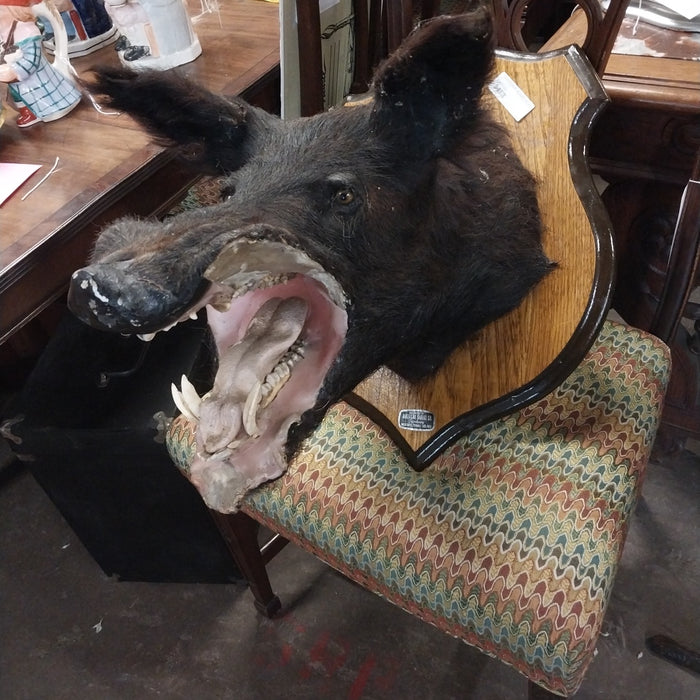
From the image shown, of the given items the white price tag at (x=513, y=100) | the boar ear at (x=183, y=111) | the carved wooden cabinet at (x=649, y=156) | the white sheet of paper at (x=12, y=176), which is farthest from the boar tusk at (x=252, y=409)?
the carved wooden cabinet at (x=649, y=156)

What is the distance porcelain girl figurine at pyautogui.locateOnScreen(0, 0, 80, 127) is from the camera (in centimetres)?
113

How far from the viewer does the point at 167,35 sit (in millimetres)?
1270

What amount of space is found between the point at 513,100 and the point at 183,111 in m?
0.46

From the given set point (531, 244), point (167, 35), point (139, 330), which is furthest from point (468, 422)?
point (167, 35)

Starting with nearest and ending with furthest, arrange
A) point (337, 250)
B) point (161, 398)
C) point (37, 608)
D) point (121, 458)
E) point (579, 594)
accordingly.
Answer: point (337, 250) → point (579, 594) → point (121, 458) → point (161, 398) → point (37, 608)

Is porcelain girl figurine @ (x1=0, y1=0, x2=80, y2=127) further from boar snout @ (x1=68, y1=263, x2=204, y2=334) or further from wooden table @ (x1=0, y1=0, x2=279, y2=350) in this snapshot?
boar snout @ (x1=68, y1=263, x2=204, y2=334)

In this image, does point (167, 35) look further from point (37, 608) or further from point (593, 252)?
point (37, 608)

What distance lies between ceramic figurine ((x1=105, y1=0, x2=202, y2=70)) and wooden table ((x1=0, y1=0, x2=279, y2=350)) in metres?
0.05

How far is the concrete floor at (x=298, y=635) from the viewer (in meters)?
1.32

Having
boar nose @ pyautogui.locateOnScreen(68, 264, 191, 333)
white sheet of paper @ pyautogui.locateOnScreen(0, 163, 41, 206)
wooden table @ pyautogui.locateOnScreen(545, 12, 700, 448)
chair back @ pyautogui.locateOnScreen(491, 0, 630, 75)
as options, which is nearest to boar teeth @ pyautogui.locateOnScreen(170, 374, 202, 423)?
boar nose @ pyautogui.locateOnScreen(68, 264, 191, 333)

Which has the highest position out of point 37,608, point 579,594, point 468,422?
point 468,422

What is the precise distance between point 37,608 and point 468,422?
130 centimetres

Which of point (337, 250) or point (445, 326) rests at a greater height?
point (337, 250)

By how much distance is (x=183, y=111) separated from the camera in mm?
700
